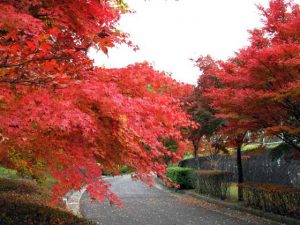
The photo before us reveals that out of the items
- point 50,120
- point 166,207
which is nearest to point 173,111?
point 50,120

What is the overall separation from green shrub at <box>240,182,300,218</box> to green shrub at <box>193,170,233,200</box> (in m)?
2.95

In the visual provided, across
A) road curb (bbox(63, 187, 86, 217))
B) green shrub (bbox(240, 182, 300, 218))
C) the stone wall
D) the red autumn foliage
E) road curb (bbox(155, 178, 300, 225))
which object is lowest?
road curb (bbox(155, 178, 300, 225))

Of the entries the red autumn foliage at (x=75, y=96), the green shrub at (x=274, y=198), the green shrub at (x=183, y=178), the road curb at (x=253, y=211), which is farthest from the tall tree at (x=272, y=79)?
the green shrub at (x=183, y=178)

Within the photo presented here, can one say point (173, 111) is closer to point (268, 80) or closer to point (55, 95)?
point (55, 95)

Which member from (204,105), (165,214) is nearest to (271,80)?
(165,214)

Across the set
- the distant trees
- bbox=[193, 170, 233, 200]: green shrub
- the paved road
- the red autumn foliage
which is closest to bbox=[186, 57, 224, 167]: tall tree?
bbox=[193, 170, 233, 200]: green shrub

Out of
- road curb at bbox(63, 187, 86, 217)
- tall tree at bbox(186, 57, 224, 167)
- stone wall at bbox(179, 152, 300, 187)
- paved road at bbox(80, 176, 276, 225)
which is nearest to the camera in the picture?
paved road at bbox(80, 176, 276, 225)

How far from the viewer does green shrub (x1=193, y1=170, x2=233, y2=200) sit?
58.9ft

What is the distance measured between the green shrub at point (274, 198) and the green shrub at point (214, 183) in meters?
2.95

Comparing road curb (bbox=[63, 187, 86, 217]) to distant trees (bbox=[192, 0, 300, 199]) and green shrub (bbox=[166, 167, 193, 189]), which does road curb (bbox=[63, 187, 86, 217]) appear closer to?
distant trees (bbox=[192, 0, 300, 199])

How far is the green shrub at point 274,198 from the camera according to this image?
11.7 m

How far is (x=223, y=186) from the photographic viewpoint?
58.7ft

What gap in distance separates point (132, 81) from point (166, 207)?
450 inches

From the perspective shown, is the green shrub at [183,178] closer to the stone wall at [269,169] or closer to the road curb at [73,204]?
the stone wall at [269,169]
